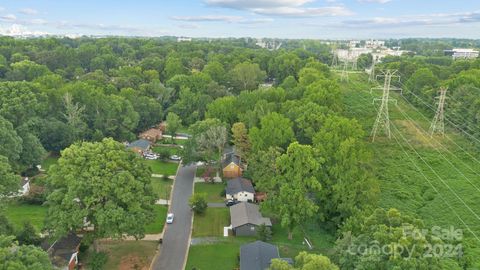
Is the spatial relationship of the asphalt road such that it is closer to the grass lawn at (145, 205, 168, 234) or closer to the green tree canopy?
the grass lawn at (145, 205, 168, 234)

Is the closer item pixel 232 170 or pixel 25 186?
pixel 25 186

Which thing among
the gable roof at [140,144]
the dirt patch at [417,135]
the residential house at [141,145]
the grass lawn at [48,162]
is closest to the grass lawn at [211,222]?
the residential house at [141,145]

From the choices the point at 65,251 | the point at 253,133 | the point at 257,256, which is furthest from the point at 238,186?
the point at 65,251

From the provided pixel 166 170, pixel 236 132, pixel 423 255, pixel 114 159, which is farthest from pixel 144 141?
pixel 423 255

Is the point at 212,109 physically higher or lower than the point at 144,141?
higher

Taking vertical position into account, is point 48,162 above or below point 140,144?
below

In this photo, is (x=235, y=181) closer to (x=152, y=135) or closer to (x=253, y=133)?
(x=253, y=133)

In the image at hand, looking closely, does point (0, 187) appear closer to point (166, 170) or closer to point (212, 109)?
point (166, 170)
